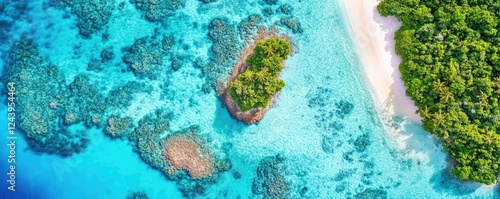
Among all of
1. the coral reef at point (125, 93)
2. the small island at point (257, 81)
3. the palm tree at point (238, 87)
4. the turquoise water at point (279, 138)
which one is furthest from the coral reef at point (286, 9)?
the coral reef at point (125, 93)

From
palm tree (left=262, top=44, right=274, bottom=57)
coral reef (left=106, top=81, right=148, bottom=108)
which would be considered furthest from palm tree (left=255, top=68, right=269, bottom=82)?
coral reef (left=106, top=81, right=148, bottom=108)

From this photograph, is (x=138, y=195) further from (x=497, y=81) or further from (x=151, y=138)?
(x=497, y=81)

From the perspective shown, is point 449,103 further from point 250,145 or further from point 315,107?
point 250,145

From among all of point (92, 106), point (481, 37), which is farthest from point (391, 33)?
point (92, 106)

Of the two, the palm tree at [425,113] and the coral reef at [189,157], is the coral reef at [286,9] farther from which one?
the palm tree at [425,113]

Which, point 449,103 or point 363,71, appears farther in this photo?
point 363,71

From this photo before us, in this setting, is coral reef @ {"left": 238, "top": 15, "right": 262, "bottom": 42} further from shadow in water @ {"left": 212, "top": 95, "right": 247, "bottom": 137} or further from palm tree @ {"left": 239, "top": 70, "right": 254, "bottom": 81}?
shadow in water @ {"left": 212, "top": 95, "right": 247, "bottom": 137}
